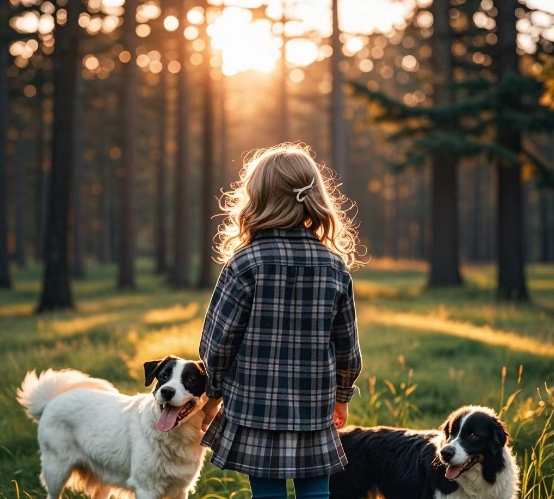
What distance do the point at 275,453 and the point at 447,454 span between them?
109cm

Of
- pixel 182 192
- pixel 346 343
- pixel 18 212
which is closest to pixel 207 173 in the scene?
pixel 182 192

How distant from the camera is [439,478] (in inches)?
195

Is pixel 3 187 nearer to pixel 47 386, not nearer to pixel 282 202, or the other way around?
pixel 47 386

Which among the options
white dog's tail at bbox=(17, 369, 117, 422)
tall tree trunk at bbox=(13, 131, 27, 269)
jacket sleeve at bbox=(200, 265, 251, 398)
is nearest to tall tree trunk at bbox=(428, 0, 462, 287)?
white dog's tail at bbox=(17, 369, 117, 422)

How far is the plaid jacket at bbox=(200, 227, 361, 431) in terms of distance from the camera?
413 centimetres

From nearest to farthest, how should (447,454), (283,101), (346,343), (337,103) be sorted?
(346,343) < (447,454) < (337,103) < (283,101)

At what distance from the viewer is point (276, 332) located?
13.6 feet

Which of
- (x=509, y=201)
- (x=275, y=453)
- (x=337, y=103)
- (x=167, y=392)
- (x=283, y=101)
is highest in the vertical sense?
(x=283, y=101)

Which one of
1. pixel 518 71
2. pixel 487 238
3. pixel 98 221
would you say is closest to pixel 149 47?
pixel 518 71

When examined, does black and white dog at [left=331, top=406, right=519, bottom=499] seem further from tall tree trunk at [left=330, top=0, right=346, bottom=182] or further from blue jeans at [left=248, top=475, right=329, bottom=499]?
tall tree trunk at [left=330, top=0, right=346, bottom=182]

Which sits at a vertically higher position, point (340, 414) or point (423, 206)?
point (423, 206)

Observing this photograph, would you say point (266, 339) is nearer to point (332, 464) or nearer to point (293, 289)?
point (293, 289)

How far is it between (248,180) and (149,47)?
32.6 metres

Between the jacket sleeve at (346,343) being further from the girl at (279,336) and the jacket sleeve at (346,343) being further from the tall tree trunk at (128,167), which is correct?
the tall tree trunk at (128,167)
